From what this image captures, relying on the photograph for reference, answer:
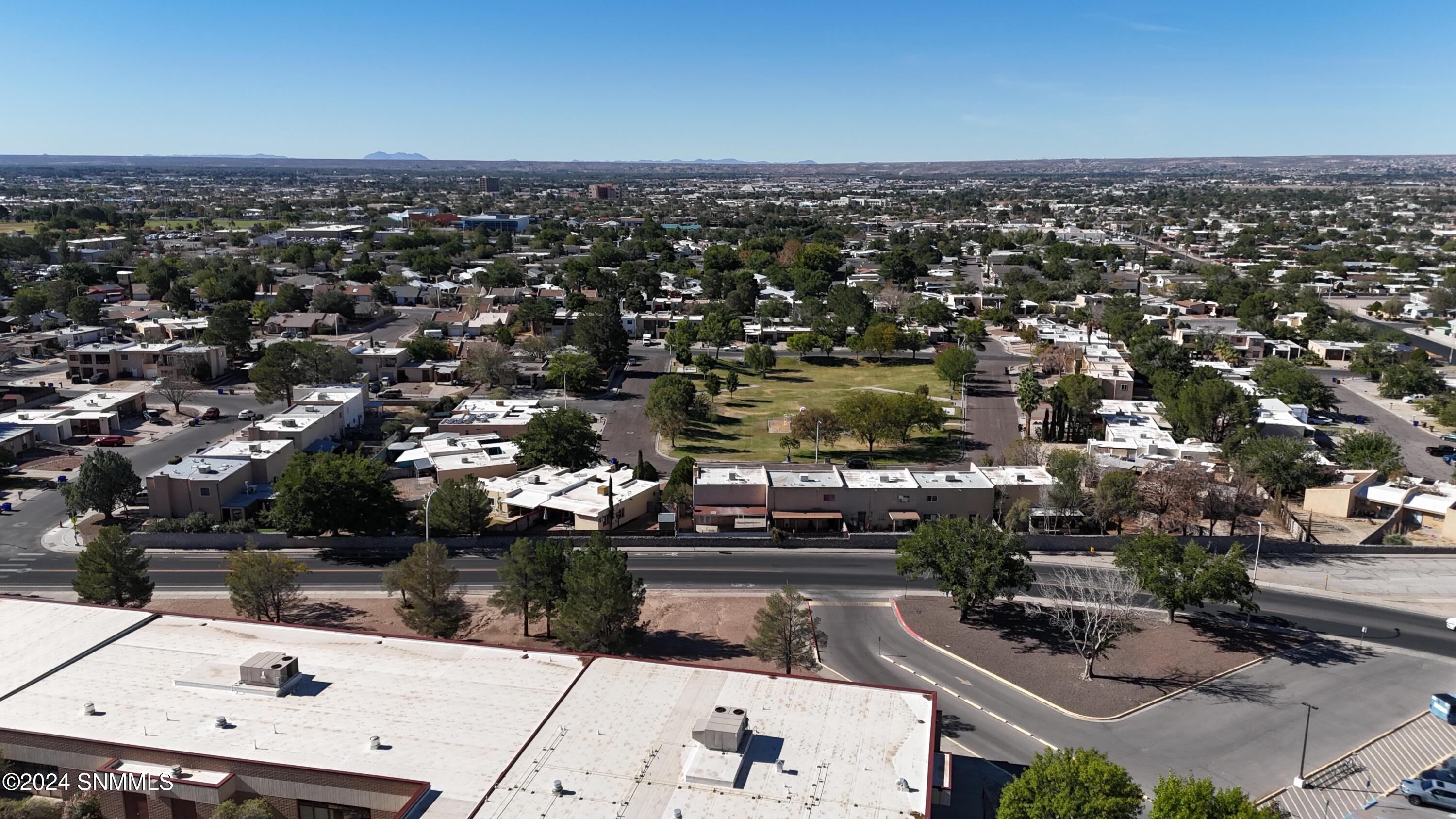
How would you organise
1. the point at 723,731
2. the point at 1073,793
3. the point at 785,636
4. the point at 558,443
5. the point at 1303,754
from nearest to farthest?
the point at 1073,793 < the point at 723,731 < the point at 1303,754 < the point at 785,636 < the point at 558,443

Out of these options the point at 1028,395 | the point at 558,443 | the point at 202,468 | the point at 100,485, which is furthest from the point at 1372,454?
the point at 100,485

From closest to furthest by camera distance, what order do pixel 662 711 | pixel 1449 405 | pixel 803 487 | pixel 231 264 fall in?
1. pixel 662 711
2. pixel 803 487
3. pixel 1449 405
4. pixel 231 264

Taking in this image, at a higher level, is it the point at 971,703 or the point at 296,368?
the point at 296,368

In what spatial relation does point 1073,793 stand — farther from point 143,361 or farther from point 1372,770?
point 143,361

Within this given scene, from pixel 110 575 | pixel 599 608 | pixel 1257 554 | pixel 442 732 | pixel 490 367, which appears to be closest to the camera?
pixel 442 732

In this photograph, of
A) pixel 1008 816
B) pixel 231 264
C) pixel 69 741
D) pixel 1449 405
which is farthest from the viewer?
pixel 231 264

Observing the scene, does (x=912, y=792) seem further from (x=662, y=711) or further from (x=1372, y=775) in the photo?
(x=1372, y=775)

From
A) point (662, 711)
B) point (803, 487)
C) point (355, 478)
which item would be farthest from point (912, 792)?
point (355, 478)
